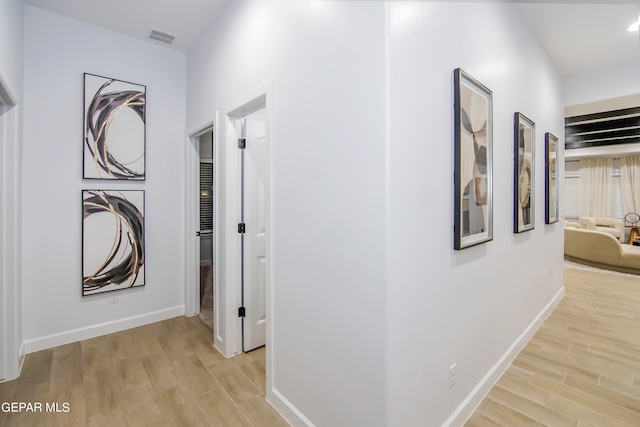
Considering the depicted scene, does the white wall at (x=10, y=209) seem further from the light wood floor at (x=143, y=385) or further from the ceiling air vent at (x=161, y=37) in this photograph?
the ceiling air vent at (x=161, y=37)

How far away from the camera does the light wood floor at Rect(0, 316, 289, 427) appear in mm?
1811

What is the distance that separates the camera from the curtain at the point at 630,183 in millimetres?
7570

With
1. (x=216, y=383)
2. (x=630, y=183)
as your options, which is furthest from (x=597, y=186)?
(x=216, y=383)

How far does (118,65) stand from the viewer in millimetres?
2998

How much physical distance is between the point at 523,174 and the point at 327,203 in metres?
2.02

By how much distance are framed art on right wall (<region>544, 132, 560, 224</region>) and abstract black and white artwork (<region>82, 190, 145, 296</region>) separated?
4278mm

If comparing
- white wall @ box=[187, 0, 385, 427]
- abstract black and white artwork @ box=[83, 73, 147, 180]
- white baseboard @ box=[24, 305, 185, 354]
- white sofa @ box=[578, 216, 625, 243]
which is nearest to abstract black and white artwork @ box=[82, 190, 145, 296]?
abstract black and white artwork @ box=[83, 73, 147, 180]

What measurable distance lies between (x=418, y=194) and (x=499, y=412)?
1.54 m

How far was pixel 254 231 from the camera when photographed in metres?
2.65

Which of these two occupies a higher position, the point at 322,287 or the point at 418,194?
the point at 418,194

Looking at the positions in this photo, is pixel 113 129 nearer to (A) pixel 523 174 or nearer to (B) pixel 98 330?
(B) pixel 98 330

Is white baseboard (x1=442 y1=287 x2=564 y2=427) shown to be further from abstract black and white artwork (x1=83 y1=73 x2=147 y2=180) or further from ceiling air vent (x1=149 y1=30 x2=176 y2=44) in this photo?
ceiling air vent (x1=149 y1=30 x2=176 y2=44)

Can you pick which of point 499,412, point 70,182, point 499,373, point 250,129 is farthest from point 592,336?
point 70,182

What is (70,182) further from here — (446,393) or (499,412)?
(499,412)
